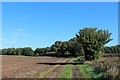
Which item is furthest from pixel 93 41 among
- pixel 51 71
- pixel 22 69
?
→ pixel 22 69

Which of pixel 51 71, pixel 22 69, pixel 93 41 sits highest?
pixel 93 41

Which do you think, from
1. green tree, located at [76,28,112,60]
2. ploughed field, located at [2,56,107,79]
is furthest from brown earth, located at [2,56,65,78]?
green tree, located at [76,28,112,60]

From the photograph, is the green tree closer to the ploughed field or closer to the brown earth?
the ploughed field

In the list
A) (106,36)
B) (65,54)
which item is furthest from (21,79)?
(65,54)

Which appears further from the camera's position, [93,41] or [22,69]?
[93,41]

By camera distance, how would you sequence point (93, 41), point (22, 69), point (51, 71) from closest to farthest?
point (51, 71)
point (22, 69)
point (93, 41)

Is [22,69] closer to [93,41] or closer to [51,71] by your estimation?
[51,71]

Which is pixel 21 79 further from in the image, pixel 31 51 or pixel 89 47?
pixel 31 51

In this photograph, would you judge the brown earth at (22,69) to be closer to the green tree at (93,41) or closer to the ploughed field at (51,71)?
the ploughed field at (51,71)

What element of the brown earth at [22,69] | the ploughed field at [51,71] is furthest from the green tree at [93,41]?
the brown earth at [22,69]

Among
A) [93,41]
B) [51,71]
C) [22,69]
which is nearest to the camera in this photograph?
[51,71]

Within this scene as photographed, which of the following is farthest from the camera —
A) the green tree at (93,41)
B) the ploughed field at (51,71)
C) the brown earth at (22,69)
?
the green tree at (93,41)

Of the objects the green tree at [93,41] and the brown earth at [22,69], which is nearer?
the brown earth at [22,69]

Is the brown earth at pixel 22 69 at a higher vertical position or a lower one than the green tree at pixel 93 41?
lower
